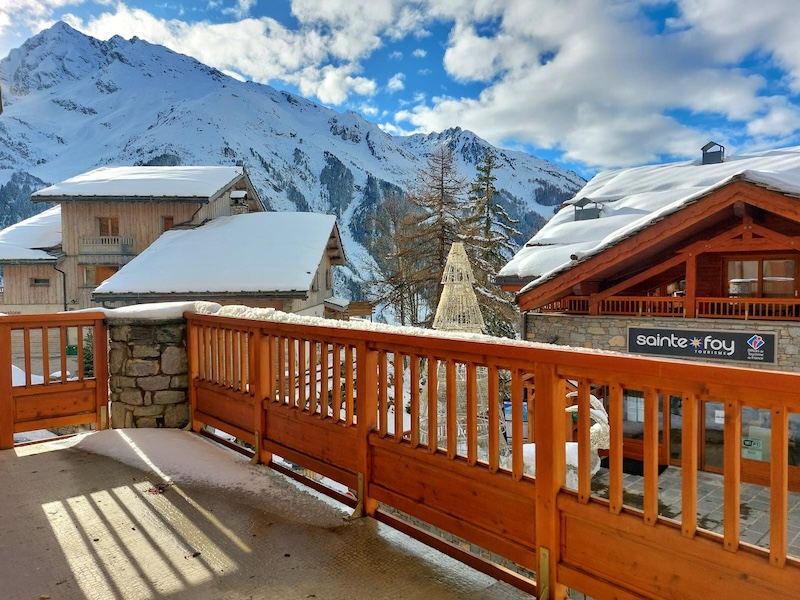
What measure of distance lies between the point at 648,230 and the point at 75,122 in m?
79.7

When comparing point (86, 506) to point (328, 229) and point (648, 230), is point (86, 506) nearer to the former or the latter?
point (648, 230)

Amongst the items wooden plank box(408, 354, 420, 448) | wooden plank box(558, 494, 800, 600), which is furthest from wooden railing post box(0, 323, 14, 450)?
wooden plank box(558, 494, 800, 600)

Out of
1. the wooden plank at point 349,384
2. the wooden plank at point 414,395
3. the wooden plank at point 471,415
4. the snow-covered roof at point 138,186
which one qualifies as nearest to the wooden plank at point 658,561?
the wooden plank at point 471,415

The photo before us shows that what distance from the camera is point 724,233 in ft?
26.9

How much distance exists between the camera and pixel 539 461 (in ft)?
6.43

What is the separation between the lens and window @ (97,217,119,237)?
21.3 meters

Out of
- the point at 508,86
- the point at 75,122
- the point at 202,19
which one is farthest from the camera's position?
the point at 75,122

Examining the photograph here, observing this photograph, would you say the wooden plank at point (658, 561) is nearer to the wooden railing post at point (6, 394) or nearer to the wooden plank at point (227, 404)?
the wooden plank at point (227, 404)

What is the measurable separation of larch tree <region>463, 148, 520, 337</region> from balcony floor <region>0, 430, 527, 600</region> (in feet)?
48.7

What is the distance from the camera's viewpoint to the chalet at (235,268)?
15547 millimetres

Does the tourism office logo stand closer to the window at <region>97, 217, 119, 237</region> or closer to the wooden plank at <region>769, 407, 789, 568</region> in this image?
the wooden plank at <region>769, 407, 789, 568</region>

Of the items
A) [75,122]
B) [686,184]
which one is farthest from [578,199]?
[75,122]

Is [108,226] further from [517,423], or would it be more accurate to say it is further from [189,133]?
[189,133]

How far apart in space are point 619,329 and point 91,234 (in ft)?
69.0
